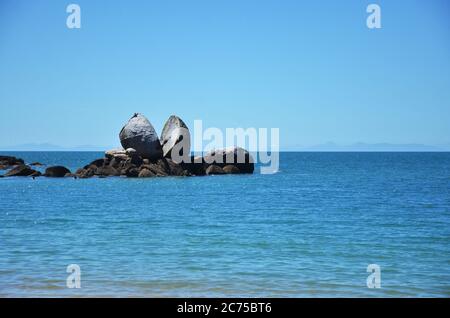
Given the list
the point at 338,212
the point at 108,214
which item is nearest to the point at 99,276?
the point at 108,214

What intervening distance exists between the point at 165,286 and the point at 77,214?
46.3ft

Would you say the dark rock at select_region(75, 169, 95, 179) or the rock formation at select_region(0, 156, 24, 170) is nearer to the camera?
the dark rock at select_region(75, 169, 95, 179)

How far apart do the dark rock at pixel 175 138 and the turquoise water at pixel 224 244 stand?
14.5 m

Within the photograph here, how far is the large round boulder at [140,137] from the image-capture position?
4659cm

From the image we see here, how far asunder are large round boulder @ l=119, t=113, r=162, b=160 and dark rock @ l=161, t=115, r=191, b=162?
975mm

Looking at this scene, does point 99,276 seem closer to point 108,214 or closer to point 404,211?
point 108,214

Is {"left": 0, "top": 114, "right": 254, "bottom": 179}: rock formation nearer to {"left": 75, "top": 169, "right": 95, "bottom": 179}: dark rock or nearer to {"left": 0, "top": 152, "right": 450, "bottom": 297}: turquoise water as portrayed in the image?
{"left": 75, "top": 169, "right": 95, "bottom": 179}: dark rock

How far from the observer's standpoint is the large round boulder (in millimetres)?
46594

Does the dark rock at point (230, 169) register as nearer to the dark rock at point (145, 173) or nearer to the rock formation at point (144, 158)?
the rock formation at point (144, 158)

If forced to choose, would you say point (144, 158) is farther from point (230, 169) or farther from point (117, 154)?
point (230, 169)
